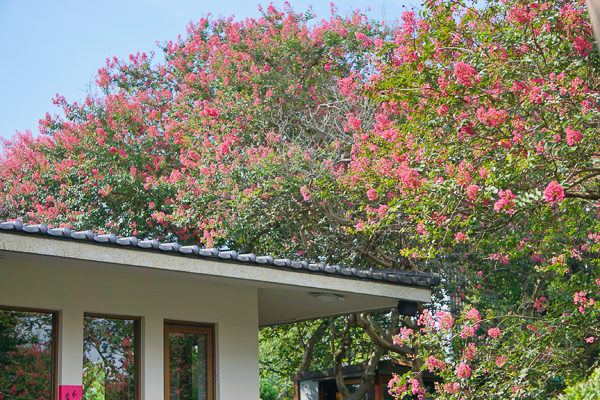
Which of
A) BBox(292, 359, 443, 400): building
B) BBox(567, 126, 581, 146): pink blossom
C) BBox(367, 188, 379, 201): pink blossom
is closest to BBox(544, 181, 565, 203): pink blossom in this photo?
BBox(567, 126, 581, 146): pink blossom

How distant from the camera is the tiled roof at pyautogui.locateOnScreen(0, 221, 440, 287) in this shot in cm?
434

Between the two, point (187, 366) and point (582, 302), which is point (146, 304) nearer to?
point (187, 366)

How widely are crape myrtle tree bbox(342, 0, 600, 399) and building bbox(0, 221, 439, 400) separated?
95 cm

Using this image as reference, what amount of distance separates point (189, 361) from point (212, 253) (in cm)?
187

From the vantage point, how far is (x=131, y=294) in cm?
625

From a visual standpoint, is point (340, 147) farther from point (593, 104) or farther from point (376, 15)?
point (593, 104)

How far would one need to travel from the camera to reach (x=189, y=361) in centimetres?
676

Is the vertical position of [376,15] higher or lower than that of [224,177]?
higher

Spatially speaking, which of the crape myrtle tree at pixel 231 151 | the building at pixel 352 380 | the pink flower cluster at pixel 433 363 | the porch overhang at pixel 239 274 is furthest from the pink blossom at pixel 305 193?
the building at pixel 352 380

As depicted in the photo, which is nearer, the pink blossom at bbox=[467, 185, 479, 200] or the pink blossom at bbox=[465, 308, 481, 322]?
the pink blossom at bbox=[467, 185, 479, 200]

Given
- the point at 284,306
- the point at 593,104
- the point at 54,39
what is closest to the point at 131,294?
the point at 284,306

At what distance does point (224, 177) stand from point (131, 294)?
14.5ft

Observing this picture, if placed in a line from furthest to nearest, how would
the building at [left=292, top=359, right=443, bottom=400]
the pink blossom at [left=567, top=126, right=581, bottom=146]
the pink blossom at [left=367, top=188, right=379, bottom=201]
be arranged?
the building at [left=292, top=359, right=443, bottom=400] → the pink blossom at [left=367, top=188, right=379, bottom=201] → the pink blossom at [left=567, top=126, right=581, bottom=146]

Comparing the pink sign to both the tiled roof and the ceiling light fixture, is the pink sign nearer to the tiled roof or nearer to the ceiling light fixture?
the tiled roof
